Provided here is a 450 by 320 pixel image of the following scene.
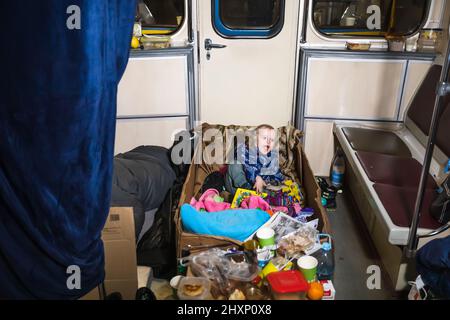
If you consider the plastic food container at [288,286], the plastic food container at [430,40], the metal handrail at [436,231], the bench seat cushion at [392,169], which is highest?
the plastic food container at [430,40]

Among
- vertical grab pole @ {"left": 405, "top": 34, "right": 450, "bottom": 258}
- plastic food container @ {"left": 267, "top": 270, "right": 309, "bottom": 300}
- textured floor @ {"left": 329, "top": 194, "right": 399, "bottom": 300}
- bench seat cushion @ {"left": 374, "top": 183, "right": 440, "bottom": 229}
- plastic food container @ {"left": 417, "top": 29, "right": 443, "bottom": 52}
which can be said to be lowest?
textured floor @ {"left": 329, "top": 194, "right": 399, "bottom": 300}

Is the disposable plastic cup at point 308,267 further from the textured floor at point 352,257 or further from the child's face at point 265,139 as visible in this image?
the child's face at point 265,139

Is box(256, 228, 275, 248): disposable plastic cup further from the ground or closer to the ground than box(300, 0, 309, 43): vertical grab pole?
closer to the ground

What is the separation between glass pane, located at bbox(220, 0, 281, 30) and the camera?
3158 mm

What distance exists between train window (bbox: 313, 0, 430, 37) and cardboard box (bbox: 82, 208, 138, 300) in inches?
90.2

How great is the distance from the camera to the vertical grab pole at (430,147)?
144 cm

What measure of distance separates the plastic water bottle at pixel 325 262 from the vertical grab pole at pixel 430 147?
36 cm

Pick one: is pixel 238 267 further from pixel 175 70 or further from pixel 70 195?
pixel 175 70

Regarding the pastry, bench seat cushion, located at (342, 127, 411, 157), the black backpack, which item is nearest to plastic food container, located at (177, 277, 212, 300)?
the pastry

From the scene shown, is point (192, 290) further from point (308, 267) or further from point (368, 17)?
point (368, 17)

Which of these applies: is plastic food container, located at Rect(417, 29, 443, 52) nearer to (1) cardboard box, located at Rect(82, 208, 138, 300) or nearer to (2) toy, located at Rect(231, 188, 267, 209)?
(2) toy, located at Rect(231, 188, 267, 209)

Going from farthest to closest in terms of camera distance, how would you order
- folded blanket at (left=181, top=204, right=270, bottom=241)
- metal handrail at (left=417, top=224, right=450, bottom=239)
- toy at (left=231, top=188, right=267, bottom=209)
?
toy at (left=231, top=188, right=267, bottom=209) → folded blanket at (left=181, top=204, right=270, bottom=241) → metal handrail at (left=417, top=224, right=450, bottom=239)

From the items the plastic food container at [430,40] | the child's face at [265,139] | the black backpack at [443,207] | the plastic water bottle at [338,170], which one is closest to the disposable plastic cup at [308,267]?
the black backpack at [443,207]

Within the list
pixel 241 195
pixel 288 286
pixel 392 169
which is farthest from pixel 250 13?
pixel 288 286
